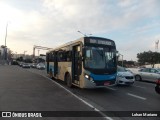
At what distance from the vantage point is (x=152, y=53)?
361 ft

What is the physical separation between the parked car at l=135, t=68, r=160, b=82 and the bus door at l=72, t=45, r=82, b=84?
35.1 feet

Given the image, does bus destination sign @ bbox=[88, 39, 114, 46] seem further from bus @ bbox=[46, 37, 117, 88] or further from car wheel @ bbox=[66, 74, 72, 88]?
car wheel @ bbox=[66, 74, 72, 88]

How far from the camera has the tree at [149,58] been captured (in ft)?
356

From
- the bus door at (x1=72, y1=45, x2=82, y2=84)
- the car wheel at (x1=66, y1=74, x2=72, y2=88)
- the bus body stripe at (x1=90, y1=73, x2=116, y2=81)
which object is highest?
the bus door at (x1=72, y1=45, x2=82, y2=84)

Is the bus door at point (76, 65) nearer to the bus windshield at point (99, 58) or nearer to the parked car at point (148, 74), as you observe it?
the bus windshield at point (99, 58)

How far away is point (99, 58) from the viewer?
15.4 metres

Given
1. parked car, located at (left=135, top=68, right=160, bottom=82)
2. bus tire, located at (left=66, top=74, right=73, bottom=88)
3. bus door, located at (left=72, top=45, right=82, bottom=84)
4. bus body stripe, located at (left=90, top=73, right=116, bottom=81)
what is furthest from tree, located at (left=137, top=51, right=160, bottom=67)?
bus body stripe, located at (left=90, top=73, right=116, bottom=81)

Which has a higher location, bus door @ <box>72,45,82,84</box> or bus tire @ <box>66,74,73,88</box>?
bus door @ <box>72,45,82,84</box>

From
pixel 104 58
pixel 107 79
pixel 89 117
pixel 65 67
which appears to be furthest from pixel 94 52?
pixel 89 117

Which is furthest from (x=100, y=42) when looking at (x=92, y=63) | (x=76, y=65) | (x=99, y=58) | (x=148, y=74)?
(x=148, y=74)

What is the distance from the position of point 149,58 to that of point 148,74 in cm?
8791

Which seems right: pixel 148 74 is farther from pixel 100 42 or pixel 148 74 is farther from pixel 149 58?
pixel 149 58

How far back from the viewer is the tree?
108 metres

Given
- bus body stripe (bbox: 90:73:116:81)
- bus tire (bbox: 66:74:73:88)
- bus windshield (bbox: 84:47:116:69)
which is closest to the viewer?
bus body stripe (bbox: 90:73:116:81)
